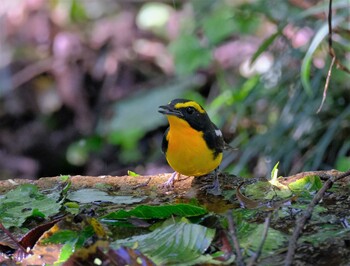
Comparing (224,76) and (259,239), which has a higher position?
(224,76)

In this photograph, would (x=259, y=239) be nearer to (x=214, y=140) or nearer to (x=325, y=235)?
(x=325, y=235)

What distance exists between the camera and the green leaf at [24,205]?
10.6ft

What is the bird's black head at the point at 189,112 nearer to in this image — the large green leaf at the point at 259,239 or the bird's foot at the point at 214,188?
the bird's foot at the point at 214,188

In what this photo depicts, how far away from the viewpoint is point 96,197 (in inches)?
138

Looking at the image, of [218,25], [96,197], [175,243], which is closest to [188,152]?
[96,197]

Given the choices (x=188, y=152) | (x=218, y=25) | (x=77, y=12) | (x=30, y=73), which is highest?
(x=77, y=12)

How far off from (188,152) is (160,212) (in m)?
0.92

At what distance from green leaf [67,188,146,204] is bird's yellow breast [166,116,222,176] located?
1.38 feet

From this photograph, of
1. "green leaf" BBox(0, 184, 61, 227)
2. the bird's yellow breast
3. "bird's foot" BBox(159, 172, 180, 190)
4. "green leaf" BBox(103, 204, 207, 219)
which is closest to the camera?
"green leaf" BBox(103, 204, 207, 219)

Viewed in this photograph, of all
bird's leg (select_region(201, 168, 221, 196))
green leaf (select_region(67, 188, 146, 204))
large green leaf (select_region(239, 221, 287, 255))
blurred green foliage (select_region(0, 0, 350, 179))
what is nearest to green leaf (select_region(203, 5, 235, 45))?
blurred green foliage (select_region(0, 0, 350, 179))

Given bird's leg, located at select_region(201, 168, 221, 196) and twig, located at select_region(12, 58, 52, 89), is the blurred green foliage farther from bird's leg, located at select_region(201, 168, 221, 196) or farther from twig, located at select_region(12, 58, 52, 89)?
bird's leg, located at select_region(201, 168, 221, 196)

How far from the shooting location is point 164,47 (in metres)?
9.45

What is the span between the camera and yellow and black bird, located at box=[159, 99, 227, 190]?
151 inches

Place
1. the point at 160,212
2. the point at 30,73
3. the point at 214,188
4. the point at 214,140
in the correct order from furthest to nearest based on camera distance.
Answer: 1. the point at 30,73
2. the point at 214,140
3. the point at 214,188
4. the point at 160,212
